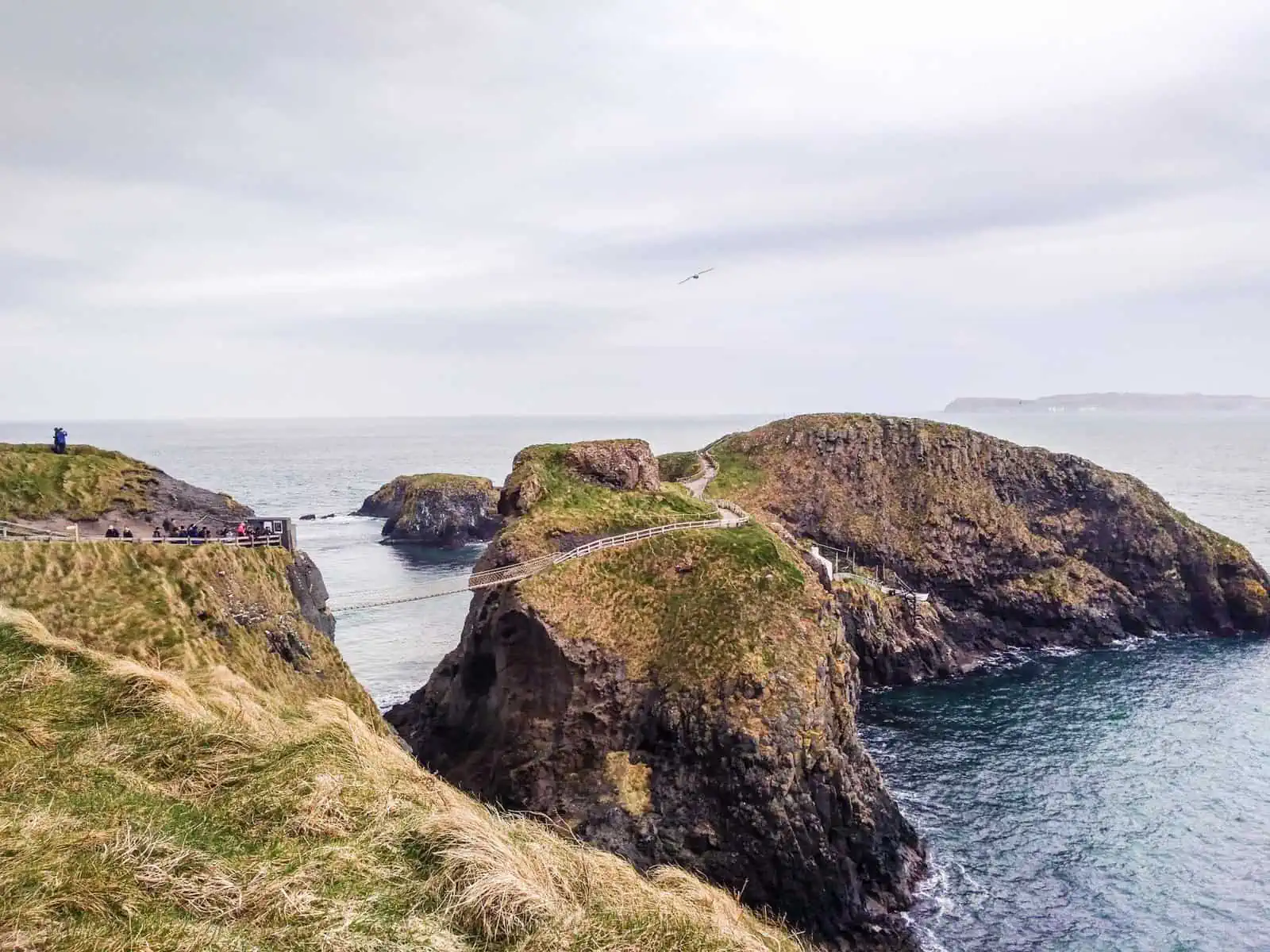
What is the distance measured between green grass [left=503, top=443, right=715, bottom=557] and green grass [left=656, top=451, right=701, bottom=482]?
99.9 ft

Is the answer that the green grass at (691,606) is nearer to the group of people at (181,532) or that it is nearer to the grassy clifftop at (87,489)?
the group of people at (181,532)

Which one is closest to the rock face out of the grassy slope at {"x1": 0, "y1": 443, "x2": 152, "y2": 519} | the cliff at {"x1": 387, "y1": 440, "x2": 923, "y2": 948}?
the cliff at {"x1": 387, "y1": 440, "x2": 923, "y2": 948}

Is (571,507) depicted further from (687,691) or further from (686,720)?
(686,720)

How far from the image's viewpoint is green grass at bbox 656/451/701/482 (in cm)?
9050

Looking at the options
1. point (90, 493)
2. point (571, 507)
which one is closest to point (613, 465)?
point (571, 507)

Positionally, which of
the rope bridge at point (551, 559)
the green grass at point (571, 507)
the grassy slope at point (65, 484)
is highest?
the grassy slope at point (65, 484)

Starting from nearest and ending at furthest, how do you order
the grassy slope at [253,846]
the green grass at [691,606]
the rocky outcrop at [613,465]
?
1. the grassy slope at [253,846]
2. the green grass at [691,606]
3. the rocky outcrop at [613,465]

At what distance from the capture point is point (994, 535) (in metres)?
82.3

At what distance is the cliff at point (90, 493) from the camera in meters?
35.3

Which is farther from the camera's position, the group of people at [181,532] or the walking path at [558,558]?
the walking path at [558,558]

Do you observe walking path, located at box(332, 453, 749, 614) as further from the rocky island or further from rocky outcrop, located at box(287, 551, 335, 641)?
rocky outcrop, located at box(287, 551, 335, 641)

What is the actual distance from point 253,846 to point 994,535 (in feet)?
274

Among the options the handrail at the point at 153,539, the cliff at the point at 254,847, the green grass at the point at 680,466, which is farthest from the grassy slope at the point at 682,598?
the green grass at the point at 680,466

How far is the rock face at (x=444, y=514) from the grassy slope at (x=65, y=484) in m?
79.5
